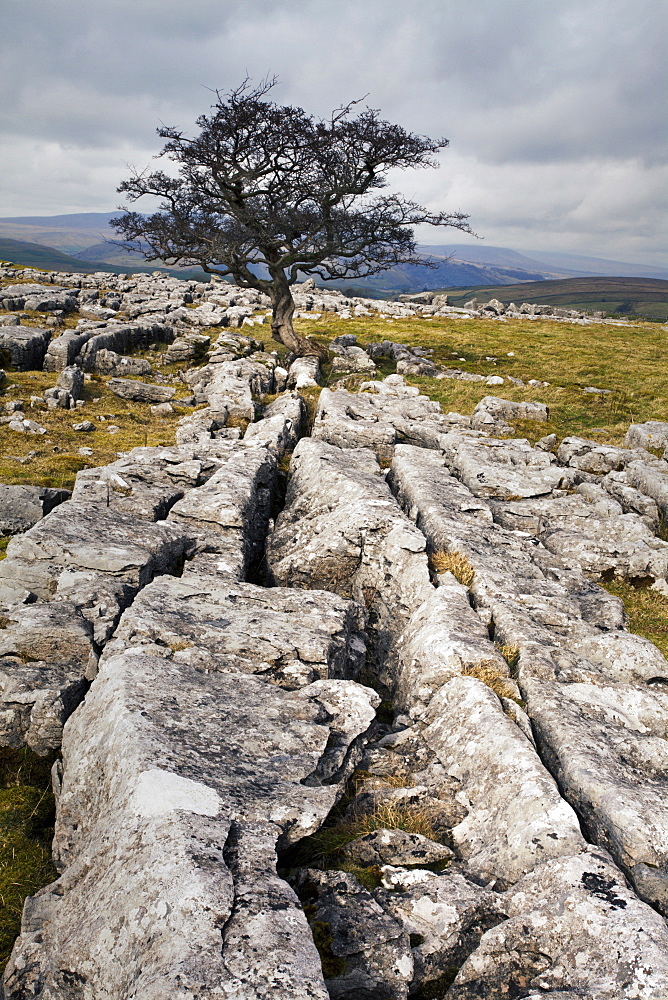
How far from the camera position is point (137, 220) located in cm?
3928

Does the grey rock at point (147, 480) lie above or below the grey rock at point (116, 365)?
below

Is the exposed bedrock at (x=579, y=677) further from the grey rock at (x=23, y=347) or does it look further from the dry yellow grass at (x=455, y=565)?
the grey rock at (x=23, y=347)

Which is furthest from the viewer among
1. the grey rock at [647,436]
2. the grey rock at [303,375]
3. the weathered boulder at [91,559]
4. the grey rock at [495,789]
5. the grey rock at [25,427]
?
the grey rock at [303,375]

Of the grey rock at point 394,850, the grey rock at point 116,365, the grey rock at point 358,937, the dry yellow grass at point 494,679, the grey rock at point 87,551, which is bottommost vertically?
the grey rock at point 394,850

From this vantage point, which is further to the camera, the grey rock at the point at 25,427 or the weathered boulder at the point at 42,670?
the grey rock at the point at 25,427

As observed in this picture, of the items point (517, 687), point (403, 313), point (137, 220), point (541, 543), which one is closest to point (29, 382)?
point (137, 220)

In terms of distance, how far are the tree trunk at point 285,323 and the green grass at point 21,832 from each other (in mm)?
34738

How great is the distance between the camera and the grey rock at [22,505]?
14344 mm

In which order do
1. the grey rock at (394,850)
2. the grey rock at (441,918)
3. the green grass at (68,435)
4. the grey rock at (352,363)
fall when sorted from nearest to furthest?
the grey rock at (441,918) < the grey rock at (394,850) < the green grass at (68,435) < the grey rock at (352,363)

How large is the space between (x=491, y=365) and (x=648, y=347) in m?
28.0

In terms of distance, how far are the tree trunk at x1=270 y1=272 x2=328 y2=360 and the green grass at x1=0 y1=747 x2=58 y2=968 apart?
114 ft

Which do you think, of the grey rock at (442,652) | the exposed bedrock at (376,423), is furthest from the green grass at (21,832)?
the exposed bedrock at (376,423)

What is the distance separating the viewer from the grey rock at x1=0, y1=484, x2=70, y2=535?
14.3 m

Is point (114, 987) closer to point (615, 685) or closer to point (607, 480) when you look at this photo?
point (615, 685)
